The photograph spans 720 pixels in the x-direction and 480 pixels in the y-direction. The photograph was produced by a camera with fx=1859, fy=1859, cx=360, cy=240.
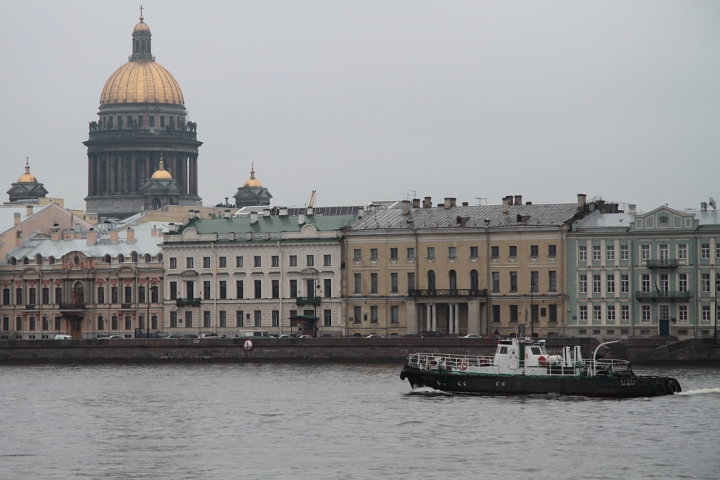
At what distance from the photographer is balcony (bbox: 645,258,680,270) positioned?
81188 mm

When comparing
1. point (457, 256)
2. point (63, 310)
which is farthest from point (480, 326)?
point (63, 310)

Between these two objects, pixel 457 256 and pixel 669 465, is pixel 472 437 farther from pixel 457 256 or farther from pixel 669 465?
pixel 457 256

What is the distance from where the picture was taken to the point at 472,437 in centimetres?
4778

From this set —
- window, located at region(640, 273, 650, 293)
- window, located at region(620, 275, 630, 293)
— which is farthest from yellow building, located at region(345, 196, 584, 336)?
window, located at region(640, 273, 650, 293)

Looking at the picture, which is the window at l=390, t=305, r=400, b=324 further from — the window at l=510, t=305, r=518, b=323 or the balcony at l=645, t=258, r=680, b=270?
the balcony at l=645, t=258, r=680, b=270

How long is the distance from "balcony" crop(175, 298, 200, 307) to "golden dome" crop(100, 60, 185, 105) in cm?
5427

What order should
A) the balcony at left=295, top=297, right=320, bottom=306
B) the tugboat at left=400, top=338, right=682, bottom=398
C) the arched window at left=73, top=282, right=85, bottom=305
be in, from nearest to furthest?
the tugboat at left=400, top=338, right=682, bottom=398 < the balcony at left=295, top=297, right=320, bottom=306 < the arched window at left=73, top=282, right=85, bottom=305

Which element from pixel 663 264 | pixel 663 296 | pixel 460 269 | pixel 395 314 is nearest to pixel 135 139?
pixel 395 314

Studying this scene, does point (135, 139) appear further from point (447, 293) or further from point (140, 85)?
point (447, 293)

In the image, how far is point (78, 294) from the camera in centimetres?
9656

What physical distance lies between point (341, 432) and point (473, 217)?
39090 mm

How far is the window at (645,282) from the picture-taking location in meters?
81.9

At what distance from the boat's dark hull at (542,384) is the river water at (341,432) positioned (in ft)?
1.63

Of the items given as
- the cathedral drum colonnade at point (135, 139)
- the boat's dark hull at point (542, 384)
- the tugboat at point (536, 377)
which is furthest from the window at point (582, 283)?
the cathedral drum colonnade at point (135, 139)
